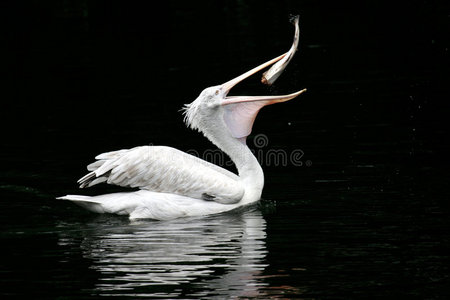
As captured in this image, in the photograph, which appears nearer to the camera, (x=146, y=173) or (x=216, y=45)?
(x=146, y=173)

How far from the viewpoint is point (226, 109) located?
29.1ft

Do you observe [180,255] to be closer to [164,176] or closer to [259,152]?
[164,176]

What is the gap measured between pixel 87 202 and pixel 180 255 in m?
1.49

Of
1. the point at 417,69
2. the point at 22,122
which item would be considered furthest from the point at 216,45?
the point at 22,122

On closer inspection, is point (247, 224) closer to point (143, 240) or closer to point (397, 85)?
point (143, 240)

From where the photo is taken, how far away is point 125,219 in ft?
27.5

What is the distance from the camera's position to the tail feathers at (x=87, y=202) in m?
8.20

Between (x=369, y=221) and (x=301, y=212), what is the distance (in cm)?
68

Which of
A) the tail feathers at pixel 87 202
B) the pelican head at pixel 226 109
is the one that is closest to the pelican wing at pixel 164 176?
the tail feathers at pixel 87 202

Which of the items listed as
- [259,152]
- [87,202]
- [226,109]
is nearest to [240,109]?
[226,109]

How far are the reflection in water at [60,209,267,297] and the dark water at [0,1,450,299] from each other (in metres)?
0.02

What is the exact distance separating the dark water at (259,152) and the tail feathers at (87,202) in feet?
0.38

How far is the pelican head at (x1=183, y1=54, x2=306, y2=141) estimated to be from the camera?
28.7 feet

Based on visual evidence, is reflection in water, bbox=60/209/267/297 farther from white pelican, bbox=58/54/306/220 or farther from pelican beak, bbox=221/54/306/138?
pelican beak, bbox=221/54/306/138
